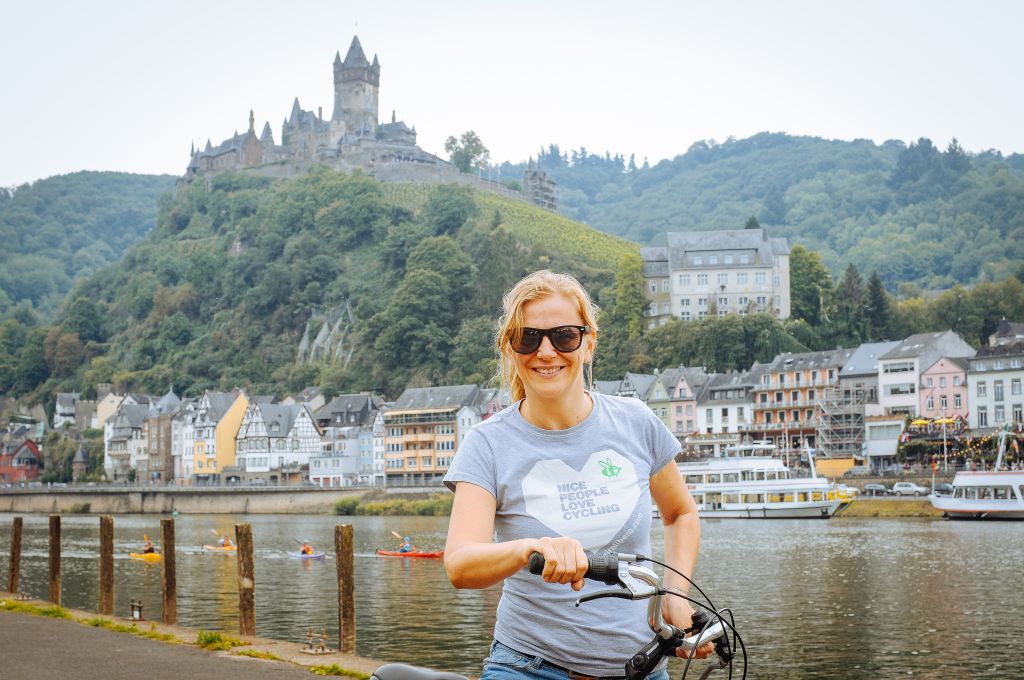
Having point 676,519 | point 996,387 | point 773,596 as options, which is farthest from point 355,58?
point 676,519

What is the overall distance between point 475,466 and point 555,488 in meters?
0.27

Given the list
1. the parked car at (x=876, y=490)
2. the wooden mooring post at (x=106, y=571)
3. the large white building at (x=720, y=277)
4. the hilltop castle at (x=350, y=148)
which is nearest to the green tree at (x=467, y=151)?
the hilltop castle at (x=350, y=148)

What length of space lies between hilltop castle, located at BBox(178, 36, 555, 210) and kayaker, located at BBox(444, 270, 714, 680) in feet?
549

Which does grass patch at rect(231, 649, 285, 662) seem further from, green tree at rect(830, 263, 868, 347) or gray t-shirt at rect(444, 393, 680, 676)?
green tree at rect(830, 263, 868, 347)

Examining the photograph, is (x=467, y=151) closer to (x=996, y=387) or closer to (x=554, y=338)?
(x=996, y=387)

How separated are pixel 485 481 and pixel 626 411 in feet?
1.92

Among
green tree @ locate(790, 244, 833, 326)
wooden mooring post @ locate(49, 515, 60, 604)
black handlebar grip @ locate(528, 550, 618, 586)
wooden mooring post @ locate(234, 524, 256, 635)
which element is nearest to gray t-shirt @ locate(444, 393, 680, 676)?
black handlebar grip @ locate(528, 550, 618, 586)

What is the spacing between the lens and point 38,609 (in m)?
20.1

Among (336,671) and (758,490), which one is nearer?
(336,671)

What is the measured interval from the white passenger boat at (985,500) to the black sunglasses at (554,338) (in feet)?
196

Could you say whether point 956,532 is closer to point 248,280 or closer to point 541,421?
point 541,421

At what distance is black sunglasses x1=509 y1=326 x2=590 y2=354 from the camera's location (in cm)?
430

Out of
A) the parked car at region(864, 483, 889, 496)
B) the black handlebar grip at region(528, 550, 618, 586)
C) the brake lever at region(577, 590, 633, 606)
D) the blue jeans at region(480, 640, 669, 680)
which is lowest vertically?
the parked car at region(864, 483, 889, 496)

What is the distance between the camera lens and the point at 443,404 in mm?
99375
